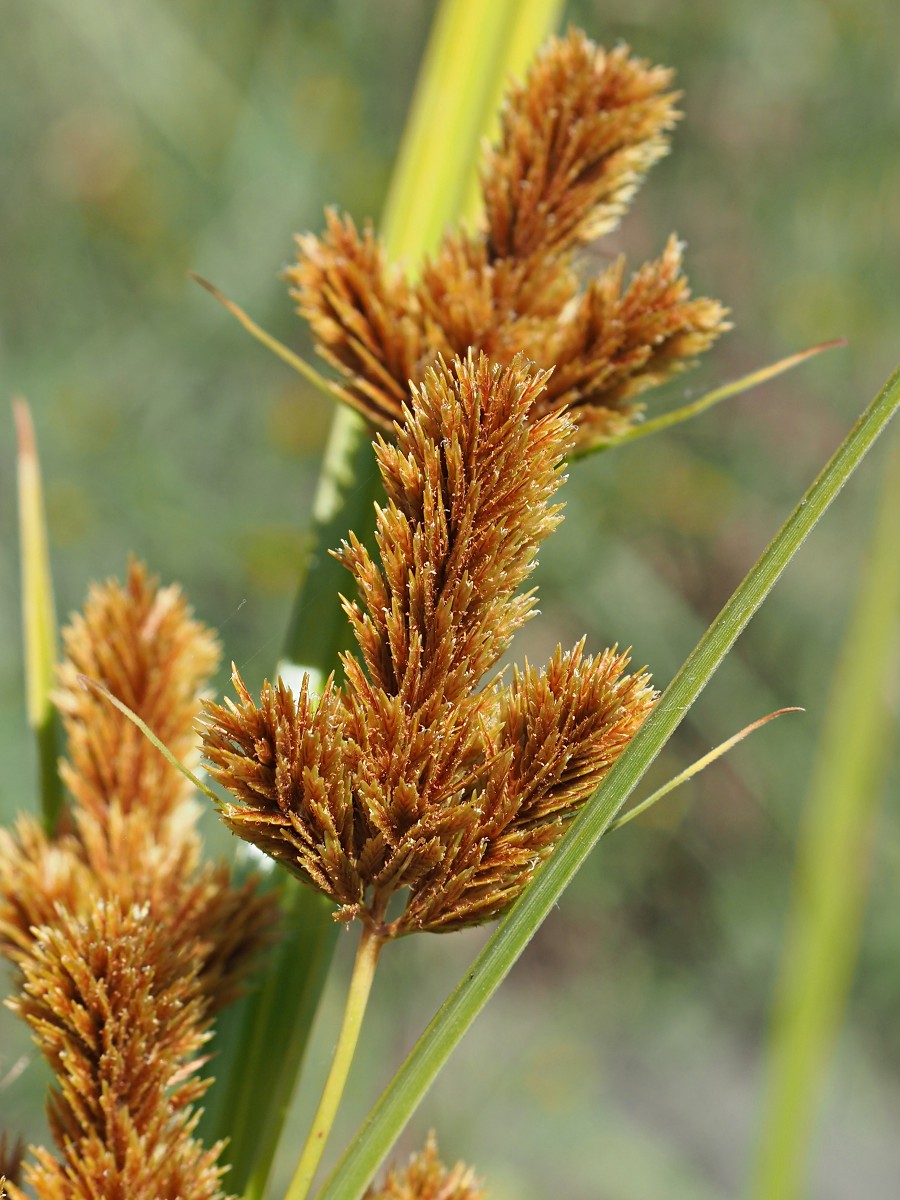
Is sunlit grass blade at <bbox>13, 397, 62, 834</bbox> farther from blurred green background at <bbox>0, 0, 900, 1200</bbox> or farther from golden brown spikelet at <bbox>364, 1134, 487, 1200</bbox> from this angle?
blurred green background at <bbox>0, 0, 900, 1200</bbox>

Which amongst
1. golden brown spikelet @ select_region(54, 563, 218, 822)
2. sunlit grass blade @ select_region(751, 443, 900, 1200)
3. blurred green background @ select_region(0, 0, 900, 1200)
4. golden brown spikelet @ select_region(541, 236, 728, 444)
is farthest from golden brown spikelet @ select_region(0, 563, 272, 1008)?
blurred green background @ select_region(0, 0, 900, 1200)

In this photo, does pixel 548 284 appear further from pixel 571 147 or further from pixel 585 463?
pixel 585 463

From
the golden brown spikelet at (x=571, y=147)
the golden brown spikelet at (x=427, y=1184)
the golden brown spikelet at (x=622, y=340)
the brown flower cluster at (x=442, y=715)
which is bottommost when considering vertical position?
the golden brown spikelet at (x=427, y=1184)

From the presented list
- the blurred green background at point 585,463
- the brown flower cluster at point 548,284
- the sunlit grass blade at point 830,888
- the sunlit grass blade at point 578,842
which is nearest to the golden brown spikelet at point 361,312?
the brown flower cluster at point 548,284

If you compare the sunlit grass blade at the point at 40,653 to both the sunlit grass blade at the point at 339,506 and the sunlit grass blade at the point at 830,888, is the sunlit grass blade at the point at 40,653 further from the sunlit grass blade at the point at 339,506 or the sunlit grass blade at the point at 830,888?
the sunlit grass blade at the point at 830,888

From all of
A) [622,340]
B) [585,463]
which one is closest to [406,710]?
[622,340]

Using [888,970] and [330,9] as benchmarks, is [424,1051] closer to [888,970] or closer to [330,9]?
[330,9]
